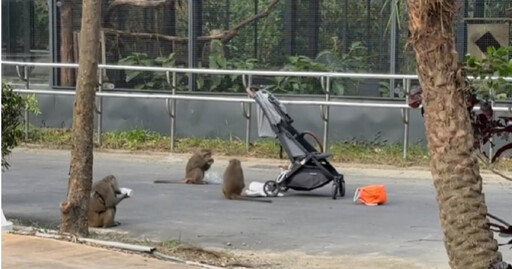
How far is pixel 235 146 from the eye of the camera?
58.8 feet

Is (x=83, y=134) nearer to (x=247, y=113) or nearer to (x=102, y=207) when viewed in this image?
(x=102, y=207)

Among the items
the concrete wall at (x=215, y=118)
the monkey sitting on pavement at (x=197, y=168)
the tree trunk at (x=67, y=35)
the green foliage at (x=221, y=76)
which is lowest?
the monkey sitting on pavement at (x=197, y=168)

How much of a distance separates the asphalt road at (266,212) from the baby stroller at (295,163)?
0.57 ft

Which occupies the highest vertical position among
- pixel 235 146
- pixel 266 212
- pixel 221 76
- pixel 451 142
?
pixel 221 76

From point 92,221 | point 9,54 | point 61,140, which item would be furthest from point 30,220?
point 9,54

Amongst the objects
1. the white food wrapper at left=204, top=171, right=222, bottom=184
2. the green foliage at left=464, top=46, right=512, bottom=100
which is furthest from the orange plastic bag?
the green foliage at left=464, top=46, right=512, bottom=100

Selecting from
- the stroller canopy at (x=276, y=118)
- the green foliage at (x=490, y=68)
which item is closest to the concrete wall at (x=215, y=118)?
the stroller canopy at (x=276, y=118)

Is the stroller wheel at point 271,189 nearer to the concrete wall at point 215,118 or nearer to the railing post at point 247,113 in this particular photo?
the railing post at point 247,113

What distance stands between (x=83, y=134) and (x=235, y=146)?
754 centimetres

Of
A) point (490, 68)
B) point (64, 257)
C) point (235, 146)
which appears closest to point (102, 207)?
point (64, 257)

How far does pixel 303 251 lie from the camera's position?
401 inches

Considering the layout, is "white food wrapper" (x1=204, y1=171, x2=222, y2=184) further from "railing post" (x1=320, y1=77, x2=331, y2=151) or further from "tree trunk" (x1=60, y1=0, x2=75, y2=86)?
Result: "tree trunk" (x1=60, y1=0, x2=75, y2=86)

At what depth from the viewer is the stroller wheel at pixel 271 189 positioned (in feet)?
44.3

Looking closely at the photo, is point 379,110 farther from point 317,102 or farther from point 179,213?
point 179,213
